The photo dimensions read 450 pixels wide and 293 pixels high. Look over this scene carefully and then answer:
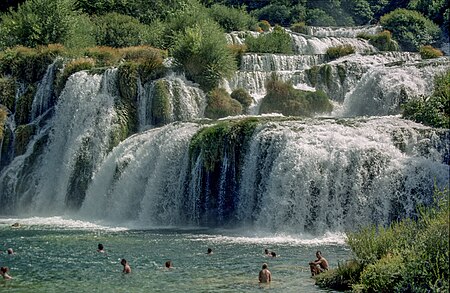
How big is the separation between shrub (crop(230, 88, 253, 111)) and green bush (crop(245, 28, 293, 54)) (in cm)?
1009

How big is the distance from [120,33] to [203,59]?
1535cm

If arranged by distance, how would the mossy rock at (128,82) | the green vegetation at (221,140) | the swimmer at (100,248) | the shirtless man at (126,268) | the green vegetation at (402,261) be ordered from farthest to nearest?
the mossy rock at (128,82), the green vegetation at (221,140), the swimmer at (100,248), the shirtless man at (126,268), the green vegetation at (402,261)

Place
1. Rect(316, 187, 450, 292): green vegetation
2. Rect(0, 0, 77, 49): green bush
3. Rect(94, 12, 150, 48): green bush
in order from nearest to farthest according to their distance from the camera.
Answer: Rect(316, 187, 450, 292): green vegetation < Rect(0, 0, 77, 49): green bush < Rect(94, 12, 150, 48): green bush

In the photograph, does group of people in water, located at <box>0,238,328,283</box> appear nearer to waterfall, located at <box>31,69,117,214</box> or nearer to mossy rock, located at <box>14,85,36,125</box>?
waterfall, located at <box>31,69,117,214</box>

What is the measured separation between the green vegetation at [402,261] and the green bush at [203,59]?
24910 mm

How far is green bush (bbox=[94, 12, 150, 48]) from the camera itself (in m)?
56.1

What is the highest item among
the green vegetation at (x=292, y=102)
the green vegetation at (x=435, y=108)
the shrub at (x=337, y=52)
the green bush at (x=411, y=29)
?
the green bush at (x=411, y=29)

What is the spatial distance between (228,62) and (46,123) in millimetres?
11548

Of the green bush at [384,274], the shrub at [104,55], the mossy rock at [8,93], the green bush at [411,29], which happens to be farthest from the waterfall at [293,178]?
the green bush at [411,29]

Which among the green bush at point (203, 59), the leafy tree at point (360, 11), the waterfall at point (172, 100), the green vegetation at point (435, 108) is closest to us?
the green vegetation at point (435, 108)

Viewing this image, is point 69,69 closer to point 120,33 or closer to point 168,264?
point 120,33

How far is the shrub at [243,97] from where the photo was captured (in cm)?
4169

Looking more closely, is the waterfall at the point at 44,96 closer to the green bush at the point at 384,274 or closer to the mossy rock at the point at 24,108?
the mossy rock at the point at 24,108

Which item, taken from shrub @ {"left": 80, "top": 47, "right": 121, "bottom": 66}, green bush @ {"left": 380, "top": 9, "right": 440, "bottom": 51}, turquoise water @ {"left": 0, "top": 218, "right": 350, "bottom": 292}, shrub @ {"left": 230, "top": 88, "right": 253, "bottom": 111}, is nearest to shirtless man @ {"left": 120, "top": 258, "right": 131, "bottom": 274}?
turquoise water @ {"left": 0, "top": 218, "right": 350, "bottom": 292}
